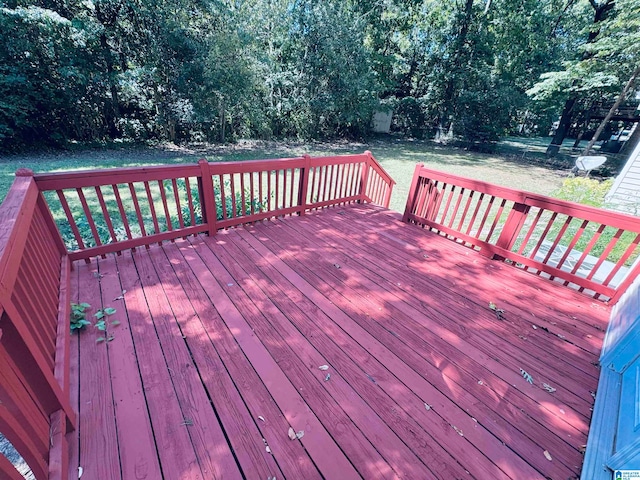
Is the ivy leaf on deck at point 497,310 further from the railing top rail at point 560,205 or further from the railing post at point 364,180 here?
the railing post at point 364,180

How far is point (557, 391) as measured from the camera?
1773mm

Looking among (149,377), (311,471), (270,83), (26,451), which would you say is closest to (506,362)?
(311,471)

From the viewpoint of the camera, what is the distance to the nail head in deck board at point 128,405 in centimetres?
127

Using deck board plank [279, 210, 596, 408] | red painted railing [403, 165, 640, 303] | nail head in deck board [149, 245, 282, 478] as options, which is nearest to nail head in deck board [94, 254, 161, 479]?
nail head in deck board [149, 245, 282, 478]

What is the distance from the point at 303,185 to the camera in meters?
3.83

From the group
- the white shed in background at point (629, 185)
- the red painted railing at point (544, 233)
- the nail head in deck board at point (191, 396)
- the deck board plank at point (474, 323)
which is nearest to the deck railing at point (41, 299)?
the nail head in deck board at point (191, 396)

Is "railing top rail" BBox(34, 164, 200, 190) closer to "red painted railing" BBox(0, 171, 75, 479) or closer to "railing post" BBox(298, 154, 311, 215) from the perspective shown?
"red painted railing" BBox(0, 171, 75, 479)

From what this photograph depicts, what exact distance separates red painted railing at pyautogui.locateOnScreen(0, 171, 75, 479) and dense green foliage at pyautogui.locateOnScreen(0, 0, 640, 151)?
7317 mm

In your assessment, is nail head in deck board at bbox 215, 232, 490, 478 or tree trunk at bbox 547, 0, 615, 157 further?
tree trunk at bbox 547, 0, 615, 157

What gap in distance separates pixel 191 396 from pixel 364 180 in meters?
4.01

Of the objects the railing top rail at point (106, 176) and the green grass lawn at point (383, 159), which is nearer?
the railing top rail at point (106, 176)

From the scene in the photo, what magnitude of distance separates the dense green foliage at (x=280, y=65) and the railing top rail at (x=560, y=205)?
7590mm

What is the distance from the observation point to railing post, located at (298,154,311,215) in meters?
3.66

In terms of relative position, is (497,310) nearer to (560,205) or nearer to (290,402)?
(560,205)
